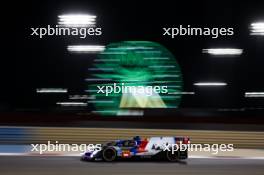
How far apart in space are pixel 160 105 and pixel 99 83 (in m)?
2.46

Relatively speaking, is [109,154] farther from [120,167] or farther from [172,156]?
[172,156]

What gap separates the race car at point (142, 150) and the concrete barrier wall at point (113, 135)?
11.1 ft

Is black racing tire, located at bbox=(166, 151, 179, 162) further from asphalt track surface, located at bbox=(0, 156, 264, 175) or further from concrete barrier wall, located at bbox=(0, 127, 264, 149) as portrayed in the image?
concrete barrier wall, located at bbox=(0, 127, 264, 149)

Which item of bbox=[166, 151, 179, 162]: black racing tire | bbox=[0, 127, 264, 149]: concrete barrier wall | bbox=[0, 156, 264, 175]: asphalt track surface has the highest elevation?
bbox=[0, 127, 264, 149]: concrete barrier wall

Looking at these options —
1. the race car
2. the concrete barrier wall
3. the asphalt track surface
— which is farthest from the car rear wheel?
the concrete barrier wall

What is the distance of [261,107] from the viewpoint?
57.6 feet

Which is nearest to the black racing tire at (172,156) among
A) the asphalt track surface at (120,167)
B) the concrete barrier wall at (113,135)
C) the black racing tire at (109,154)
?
the asphalt track surface at (120,167)

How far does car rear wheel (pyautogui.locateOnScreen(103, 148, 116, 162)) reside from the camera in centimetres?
1000

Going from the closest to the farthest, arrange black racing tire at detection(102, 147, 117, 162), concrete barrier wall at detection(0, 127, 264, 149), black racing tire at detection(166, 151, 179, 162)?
black racing tire at detection(102, 147, 117, 162), black racing tire at detection(166, 151, 179, 162), concrete barrier wall at detection(0, 127, 264, 149)

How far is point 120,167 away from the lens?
9.11m

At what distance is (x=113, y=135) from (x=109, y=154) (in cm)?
373

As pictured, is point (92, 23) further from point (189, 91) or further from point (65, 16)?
point (189, 91)

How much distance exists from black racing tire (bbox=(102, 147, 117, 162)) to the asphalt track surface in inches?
6.6

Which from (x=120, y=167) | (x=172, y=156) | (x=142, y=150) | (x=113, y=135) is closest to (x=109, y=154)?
(x=142, y=150)
